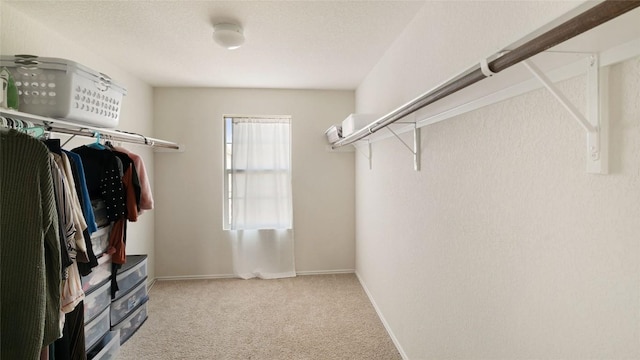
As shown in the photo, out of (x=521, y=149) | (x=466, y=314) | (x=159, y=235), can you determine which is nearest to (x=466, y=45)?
(x=521, y=149)

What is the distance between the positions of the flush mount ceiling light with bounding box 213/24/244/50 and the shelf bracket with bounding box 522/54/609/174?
1.77 metres

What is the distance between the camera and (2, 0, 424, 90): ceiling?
5.70 ft

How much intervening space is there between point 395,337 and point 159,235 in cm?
290

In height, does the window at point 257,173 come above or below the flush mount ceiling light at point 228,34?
below

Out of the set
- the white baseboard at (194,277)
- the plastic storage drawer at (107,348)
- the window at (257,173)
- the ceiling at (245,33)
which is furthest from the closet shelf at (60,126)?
the white baseboard at (194,277)

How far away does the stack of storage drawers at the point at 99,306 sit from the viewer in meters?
1.73

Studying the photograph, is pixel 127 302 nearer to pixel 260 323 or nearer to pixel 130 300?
pixel 130 300

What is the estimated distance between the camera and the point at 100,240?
6.07 ft

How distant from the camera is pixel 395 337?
2.22 metres

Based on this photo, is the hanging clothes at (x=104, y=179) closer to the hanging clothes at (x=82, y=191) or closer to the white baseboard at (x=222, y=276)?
the hanging clothes at (x=82, y=191)

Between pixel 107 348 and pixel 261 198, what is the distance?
2089mm

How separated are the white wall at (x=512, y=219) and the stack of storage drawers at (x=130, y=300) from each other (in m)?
2.06

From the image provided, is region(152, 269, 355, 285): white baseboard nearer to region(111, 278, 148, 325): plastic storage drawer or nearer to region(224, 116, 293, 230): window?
region(224, 116, 293, 230): window

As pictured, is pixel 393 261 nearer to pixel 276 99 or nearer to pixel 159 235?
pixel 276 99
